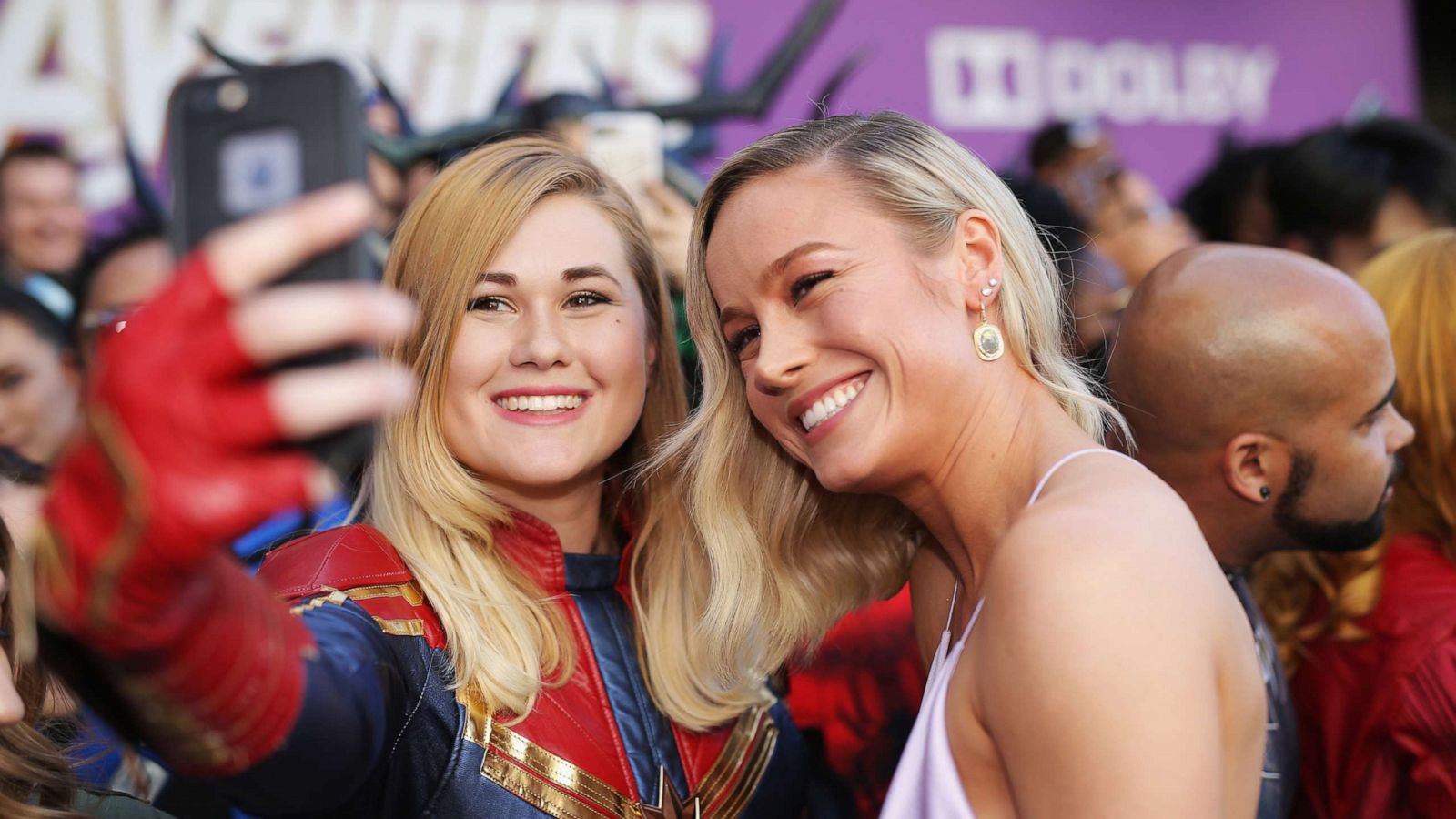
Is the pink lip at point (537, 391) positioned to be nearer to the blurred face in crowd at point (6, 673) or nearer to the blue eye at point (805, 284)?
the blue eye at point (805, 284)

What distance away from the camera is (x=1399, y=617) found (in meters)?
2.31

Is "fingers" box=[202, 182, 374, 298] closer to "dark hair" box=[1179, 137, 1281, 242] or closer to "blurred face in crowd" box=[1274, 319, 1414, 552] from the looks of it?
"blurred face in crowd" box=[1274, 319, 1414, 552]

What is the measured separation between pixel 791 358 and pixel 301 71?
869mm

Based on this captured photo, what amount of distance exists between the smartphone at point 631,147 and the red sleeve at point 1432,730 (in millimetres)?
2021

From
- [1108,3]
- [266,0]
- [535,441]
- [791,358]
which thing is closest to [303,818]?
[535,441]

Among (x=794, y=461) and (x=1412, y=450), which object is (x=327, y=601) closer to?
(x=794, y=461)

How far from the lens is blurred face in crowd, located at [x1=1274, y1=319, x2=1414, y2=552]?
2086 mm

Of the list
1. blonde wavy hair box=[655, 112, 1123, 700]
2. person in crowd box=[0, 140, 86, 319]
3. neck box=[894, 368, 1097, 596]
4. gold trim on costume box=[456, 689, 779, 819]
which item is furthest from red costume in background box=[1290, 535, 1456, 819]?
person in crowd box=[0, 140, 86, 319]

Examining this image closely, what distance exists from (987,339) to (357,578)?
37.6 inches

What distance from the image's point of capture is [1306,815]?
8.02 feet

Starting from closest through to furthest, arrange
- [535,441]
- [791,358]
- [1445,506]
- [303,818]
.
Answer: [303,818]
[791,358]
[535,441]
[1445,506]

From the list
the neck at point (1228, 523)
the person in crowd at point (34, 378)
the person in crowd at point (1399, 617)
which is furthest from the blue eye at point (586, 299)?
the person in crowd at point (34, 378)

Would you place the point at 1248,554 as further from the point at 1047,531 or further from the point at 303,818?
the point at 303,818

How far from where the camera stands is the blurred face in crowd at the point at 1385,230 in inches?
159
